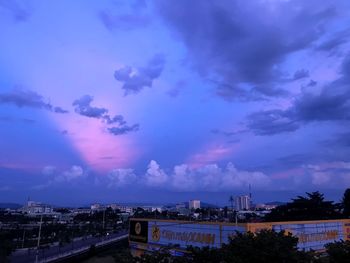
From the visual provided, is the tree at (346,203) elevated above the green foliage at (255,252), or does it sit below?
above

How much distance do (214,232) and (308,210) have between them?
43.7 meters

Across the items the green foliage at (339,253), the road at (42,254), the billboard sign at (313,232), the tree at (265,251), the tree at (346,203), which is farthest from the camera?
the tree at (346,203)

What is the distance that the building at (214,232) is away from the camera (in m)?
34.8

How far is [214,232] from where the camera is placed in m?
36.1

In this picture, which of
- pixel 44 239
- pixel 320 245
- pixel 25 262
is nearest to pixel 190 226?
pixel 320 245

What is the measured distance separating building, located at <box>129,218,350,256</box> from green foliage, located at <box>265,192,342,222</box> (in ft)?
92.6

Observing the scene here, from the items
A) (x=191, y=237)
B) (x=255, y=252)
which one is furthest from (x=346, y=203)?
(x=255, y=252)

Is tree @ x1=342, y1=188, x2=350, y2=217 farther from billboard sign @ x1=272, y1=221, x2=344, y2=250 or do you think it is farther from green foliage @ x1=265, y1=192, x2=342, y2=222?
billboard sign @ x1=272, y1=221, x2=344, y2=250

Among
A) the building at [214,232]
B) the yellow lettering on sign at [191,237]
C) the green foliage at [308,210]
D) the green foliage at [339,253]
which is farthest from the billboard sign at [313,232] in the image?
the green foliage at [308,210]

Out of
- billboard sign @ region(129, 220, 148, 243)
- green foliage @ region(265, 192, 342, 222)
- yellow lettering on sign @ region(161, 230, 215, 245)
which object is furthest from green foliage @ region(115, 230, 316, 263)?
green foliage @ region(265, 192, 342, 222)

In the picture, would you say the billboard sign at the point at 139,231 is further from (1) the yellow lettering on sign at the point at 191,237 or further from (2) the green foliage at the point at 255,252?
(2) the green foliage at the point at 255,252

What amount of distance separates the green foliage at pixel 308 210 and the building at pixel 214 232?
92.6 ft

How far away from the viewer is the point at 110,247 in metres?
81.5

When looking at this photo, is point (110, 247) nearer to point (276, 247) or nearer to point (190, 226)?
point (190, 226)
